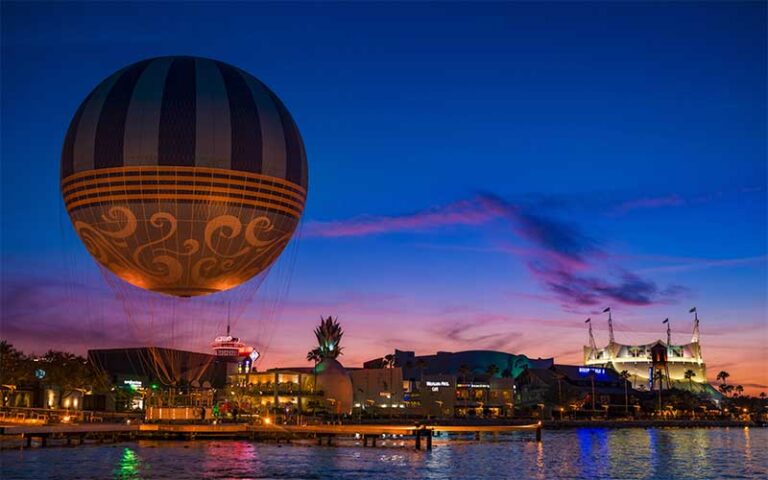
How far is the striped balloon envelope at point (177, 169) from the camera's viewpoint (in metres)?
29.7

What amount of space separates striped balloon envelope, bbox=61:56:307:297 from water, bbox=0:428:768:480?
46.7ft

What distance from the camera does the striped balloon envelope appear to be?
29.7 metres

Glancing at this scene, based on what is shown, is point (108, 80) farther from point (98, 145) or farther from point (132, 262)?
point (132, 262)

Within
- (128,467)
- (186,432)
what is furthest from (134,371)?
(128,467)

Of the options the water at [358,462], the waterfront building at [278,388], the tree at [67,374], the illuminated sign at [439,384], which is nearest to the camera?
the water at [358,462]

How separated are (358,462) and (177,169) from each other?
1087 inches

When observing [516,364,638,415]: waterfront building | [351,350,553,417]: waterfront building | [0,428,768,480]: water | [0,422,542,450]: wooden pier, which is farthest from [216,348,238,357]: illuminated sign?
[516,364,638,415]: waterfront building

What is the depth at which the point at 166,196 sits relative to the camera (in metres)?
29.9

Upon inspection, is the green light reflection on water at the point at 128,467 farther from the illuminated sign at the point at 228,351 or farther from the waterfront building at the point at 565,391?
the waterfront building at the point at 565,391

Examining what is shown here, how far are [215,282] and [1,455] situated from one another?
25.3m

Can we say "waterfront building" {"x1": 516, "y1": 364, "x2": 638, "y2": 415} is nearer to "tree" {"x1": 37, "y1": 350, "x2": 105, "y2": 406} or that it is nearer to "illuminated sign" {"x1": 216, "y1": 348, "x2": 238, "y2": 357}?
"illuminated sign" {"x1": 216, "y1": 348, "x2": 238, "y2": 357}

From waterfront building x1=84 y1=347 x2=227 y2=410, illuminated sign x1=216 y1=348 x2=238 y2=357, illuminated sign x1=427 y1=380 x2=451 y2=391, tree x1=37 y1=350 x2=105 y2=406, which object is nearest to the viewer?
tree x1=37 y1=350 x2=105 y2=406

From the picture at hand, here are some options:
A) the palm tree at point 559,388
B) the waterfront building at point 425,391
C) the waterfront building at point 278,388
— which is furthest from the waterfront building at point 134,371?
the palm tree at point 559,388

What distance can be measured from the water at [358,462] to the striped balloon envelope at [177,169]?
46.7ft
